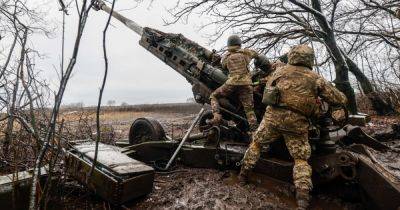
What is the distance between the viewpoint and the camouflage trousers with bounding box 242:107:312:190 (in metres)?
4.41

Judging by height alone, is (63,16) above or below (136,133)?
above

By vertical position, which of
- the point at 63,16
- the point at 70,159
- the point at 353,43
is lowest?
the point at 70,159

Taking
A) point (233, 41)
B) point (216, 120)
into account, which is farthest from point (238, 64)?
point (216, 120)

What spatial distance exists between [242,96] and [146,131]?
2.07 meters

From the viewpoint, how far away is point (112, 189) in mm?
4473

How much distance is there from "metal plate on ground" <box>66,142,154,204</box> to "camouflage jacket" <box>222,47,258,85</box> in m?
2.27

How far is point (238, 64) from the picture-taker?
641cm

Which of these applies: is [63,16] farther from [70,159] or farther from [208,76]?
[208,76]

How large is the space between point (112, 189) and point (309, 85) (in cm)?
270

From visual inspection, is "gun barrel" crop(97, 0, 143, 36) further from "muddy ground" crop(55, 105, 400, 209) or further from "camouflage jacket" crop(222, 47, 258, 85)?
"muddy ground" crop(55, 105, 400, 209)

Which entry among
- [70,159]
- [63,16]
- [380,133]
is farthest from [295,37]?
[63,16]

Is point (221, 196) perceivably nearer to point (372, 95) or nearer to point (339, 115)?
point (339, 115)

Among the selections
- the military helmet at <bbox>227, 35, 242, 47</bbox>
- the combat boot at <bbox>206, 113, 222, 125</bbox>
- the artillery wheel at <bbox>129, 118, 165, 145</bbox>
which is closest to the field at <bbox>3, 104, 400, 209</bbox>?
the combat boot at <bbox>206, 113, 222, 125</bbox>

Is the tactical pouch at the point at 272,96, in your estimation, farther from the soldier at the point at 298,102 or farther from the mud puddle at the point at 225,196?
the mud puddle at the point at 225,196
